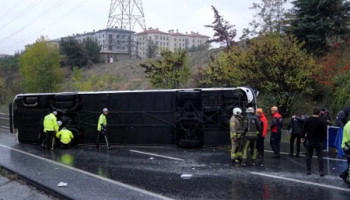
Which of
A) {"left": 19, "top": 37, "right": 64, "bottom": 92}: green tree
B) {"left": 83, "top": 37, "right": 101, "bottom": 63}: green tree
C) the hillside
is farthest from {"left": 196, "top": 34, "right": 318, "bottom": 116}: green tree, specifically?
{"left": 83, "top": 37, "right": 101, "bottom": 63}: green tree

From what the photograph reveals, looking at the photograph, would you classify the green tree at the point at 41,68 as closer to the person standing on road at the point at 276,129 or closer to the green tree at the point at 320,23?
the green tree at the point at 320,23

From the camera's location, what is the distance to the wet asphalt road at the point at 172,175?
8.27m

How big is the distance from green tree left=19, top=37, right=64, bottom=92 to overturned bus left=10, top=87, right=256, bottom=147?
926 inches

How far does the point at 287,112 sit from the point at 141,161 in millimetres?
10898

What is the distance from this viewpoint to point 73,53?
62031 millimetres

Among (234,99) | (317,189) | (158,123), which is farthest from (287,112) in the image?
(317,189)

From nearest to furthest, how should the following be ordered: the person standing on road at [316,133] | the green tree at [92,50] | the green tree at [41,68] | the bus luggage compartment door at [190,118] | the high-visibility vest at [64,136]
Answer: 1. the person standing on road at [316,133]
2. the bus luggage compartment door at [190,118]
3. the high-visibility vest at [64,136]
4. the green tree at [41,68]
5. the green tree at [92,50]

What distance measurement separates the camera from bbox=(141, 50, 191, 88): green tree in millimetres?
25234

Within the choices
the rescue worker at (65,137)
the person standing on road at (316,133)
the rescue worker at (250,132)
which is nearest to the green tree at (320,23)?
the rescue worker at (250,132)

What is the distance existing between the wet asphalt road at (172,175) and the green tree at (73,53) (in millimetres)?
48872

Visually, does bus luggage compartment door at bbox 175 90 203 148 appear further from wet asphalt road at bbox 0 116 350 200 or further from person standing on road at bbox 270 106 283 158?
person standing on road at bbox 270 106 283 158

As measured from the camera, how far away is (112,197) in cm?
811

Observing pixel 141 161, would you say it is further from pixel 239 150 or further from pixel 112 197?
pixel 112 197

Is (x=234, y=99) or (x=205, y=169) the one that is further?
(x=234, y=99)
